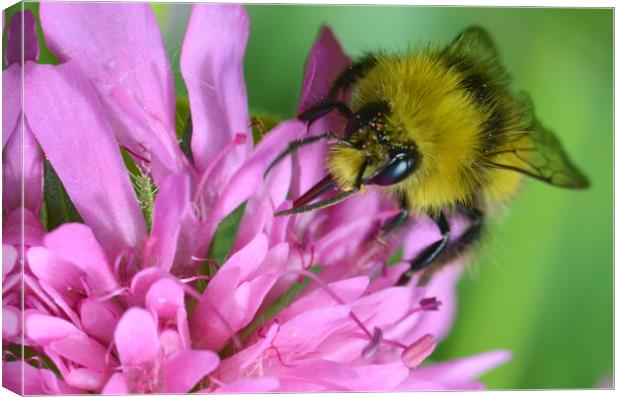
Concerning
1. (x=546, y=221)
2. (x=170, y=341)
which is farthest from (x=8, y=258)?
(x=546, y=221)

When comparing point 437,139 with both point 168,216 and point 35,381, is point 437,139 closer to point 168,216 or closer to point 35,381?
point 168,216

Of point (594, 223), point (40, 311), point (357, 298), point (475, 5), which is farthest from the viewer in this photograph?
point (594, 223)

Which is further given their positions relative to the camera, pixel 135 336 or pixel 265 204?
pixel 265 204

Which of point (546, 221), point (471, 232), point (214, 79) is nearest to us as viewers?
point (214, 79)

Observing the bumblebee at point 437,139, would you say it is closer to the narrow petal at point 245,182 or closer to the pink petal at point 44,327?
the narrow petal at point 245,182

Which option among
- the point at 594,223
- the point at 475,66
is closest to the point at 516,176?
the point at 475,66

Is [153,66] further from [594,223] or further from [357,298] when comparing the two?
[594,223]
